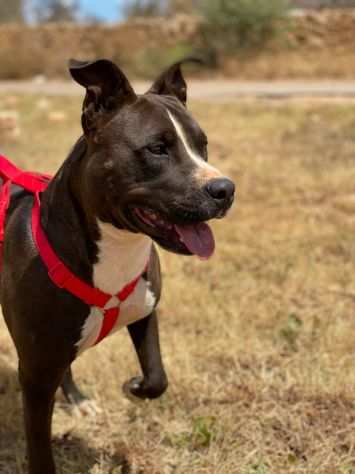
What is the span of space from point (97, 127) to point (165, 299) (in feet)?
7.17

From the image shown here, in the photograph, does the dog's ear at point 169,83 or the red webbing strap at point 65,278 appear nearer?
the red webbing strap at point 65,278

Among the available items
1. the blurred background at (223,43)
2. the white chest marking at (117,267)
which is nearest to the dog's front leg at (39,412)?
the white chest marking at (117,267)

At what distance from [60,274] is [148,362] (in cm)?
67

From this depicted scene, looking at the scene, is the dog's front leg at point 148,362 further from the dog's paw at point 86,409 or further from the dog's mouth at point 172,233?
the dog's mouth at point 172,233

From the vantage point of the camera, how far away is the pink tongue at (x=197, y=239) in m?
2.38

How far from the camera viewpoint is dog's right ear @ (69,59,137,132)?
8.00ft

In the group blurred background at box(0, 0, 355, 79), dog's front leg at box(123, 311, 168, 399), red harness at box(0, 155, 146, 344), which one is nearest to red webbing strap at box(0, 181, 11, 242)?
red harness at box(0, 155, 146, 344)

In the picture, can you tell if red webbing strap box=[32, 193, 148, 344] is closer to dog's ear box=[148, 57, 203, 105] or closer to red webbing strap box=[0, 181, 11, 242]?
red webbing strap box=[0, 181, 11, 242]

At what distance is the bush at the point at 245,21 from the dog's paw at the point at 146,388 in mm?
14211

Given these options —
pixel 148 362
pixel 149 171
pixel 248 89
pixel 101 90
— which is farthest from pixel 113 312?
pixel 248 89

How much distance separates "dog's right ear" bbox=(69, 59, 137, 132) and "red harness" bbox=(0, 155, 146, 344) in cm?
42

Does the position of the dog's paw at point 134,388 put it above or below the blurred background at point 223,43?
above

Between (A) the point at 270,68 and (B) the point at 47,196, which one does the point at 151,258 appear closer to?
(B) the point at 47,196

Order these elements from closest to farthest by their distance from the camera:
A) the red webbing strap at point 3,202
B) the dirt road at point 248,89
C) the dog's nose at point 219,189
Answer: the dog's nose at point 219,189 → the red webbing strap at point 3,202 → the dirt road at point 248,89
